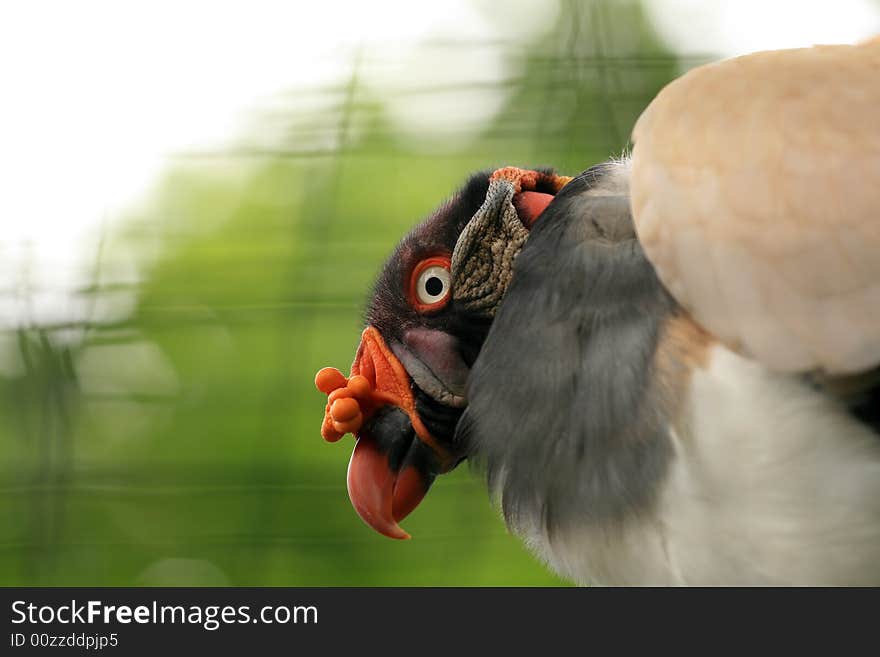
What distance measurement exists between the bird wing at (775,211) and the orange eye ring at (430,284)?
1.59 ft

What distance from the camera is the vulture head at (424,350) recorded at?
1.44 meters

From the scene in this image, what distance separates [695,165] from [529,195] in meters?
0.53

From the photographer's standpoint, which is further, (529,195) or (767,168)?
(529,195)

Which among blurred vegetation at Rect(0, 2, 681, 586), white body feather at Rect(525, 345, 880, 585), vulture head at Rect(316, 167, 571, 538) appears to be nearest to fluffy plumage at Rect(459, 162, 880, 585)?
white body feather at Rect(525, 345, 880, 585)

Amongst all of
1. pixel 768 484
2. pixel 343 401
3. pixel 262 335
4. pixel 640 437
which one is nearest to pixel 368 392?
pixel 343 401

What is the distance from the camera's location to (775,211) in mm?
966

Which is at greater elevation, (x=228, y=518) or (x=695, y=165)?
(x=228, y=518)

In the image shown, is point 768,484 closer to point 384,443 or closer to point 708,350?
point 708,350

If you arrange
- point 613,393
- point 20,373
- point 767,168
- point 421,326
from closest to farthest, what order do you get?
point 767,168 < point 613,393 < point 421,326 < point 20,373

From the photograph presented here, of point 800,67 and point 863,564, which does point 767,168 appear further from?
point 863,564

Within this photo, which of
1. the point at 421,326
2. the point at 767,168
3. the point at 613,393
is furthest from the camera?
the point at 421,326

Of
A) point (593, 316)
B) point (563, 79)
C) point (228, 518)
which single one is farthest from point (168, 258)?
point (593, 316)

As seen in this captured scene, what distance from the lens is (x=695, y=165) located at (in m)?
1.01

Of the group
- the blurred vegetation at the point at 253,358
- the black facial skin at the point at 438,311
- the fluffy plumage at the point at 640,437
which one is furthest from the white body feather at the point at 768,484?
the blurred vegetation at the point at 253,358
